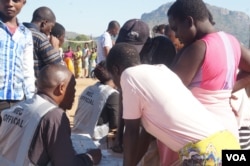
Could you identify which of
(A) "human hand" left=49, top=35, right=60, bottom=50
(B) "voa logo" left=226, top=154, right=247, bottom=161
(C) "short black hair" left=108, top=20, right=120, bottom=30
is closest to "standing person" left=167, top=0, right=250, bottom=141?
(B) "voa logo" left=226, top=154, right=247, bottom=161

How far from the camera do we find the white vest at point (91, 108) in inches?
176

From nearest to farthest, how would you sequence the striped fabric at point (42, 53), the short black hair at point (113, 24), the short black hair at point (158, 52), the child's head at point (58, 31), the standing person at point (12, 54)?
the short black hair at point (158, 52) → the standing person at point (12, 54) → the striped fabric at point (42, 53) → the child's head at point (58, 31) → the short black hair at point (113, 24)

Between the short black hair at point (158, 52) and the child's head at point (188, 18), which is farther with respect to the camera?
the short black hair at point (158, 52)

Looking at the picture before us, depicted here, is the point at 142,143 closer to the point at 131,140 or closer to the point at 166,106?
the point at 131,140

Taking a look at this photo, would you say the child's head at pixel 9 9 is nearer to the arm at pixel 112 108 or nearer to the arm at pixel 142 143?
the arm at pixel 112 108

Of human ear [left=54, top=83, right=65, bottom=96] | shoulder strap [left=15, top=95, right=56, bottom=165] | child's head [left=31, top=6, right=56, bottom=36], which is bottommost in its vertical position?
shoulder strap [left=15, top=95, right=56, bottom=165]

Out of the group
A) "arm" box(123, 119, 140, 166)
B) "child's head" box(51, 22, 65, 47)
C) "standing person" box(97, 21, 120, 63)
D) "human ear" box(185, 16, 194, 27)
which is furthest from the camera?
"standing person" box(97, 21, 120, 63)

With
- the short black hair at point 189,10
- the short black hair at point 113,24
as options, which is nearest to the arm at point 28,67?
the short black hair at point 189,10

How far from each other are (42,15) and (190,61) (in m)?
2.58

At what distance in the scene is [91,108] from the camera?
4.54m

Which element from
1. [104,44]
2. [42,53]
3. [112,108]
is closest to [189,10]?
[42,53]

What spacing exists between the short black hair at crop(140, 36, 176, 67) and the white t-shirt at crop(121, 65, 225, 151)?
0.88m

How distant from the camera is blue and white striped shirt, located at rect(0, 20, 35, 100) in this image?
359cm

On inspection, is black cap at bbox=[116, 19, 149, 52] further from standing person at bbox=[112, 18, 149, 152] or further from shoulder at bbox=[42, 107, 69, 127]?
shoulder at bbox=[42, 107, 69, 127]
